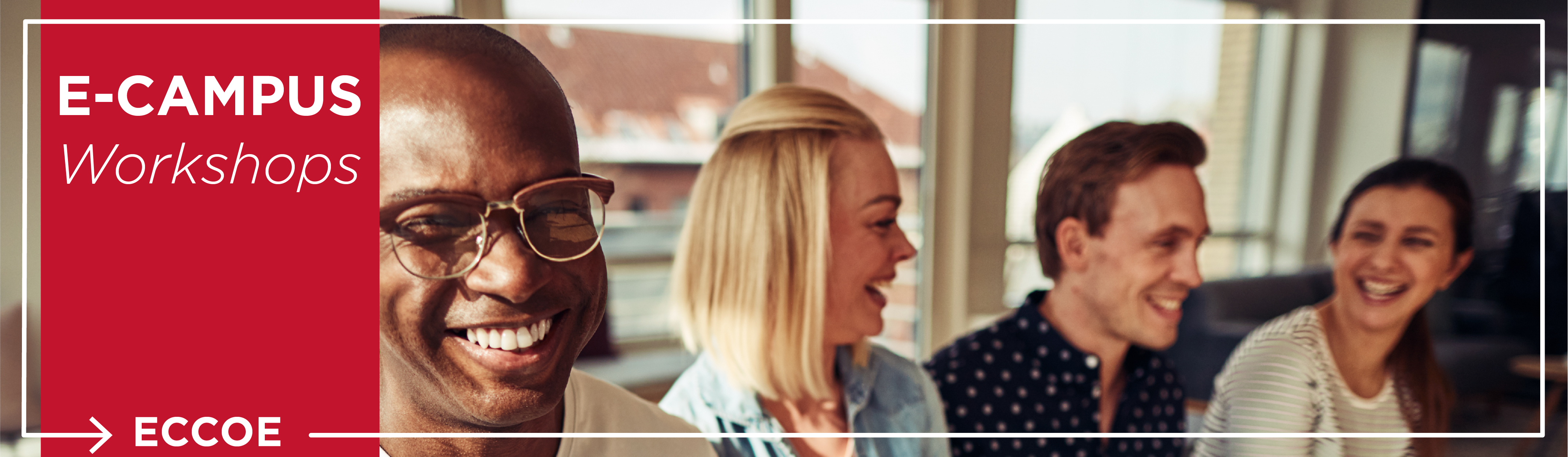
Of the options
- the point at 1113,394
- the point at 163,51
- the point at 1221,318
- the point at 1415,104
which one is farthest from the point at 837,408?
the point at 1415,104

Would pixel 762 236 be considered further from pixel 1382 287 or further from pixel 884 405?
pixel 1382 287

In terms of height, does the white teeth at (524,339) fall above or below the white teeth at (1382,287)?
below

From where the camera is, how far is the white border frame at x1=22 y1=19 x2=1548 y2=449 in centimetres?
79

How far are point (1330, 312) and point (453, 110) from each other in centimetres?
132

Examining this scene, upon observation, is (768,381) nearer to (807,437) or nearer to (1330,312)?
(807,437)

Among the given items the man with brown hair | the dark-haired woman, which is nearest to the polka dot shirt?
the man with brown hair

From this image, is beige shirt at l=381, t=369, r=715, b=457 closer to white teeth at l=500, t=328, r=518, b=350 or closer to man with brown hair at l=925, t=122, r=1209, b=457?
white teeth at l=500, t=328, r=518, b=350

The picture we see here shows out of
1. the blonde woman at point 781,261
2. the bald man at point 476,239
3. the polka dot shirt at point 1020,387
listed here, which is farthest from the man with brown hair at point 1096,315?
the bald man at point 476,239

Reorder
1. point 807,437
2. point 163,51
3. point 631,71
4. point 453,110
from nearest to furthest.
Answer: point 453,110 → point 163,51 → point 631,71 → point 807,437

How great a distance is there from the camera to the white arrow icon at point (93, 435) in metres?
0.82

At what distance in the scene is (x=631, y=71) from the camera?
1013mm

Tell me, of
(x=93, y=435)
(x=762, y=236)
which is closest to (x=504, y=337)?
(x=762, y=236)

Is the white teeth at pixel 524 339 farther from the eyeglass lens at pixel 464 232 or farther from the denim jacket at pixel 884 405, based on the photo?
the denim jacket at pixel 884 405

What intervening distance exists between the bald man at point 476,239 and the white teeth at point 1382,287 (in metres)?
1.20
